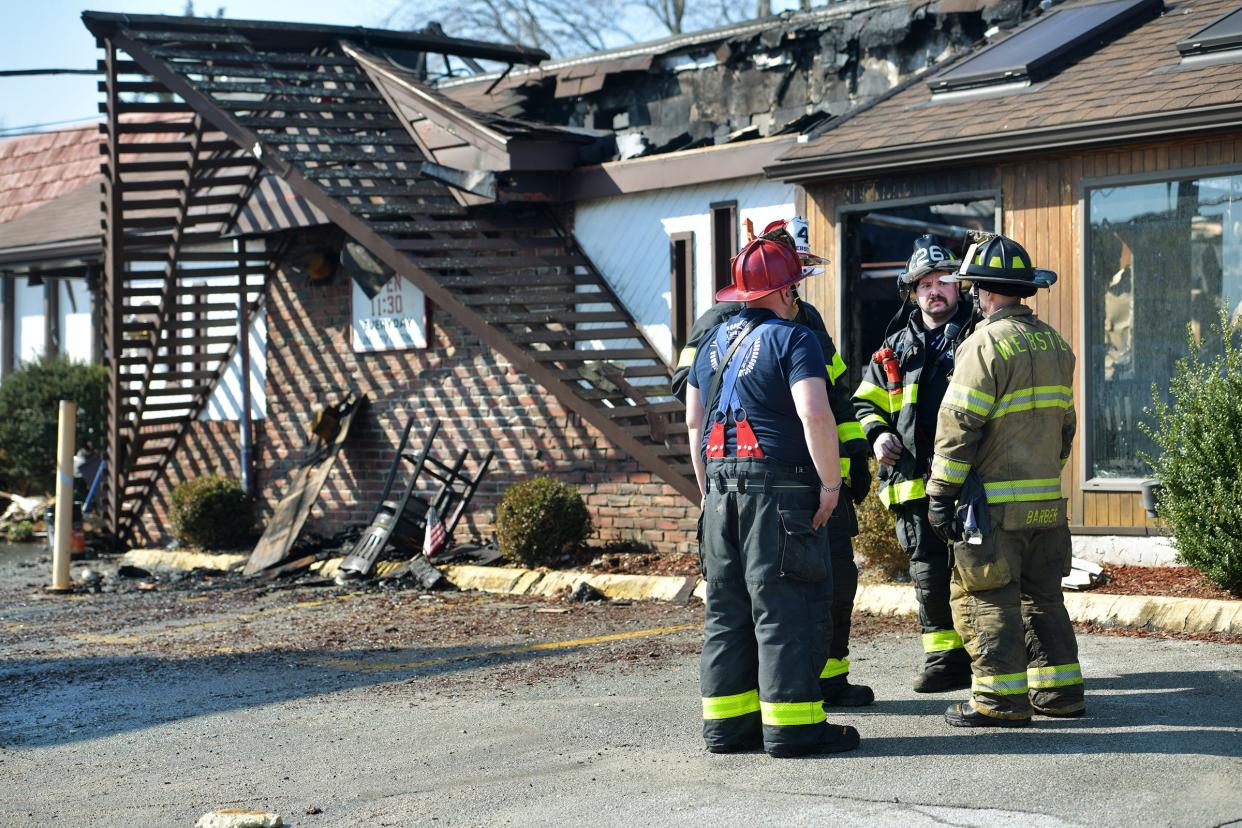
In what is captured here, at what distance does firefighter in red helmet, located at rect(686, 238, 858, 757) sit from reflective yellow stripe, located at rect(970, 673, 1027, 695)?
58 centimetres

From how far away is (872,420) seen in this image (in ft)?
22.1

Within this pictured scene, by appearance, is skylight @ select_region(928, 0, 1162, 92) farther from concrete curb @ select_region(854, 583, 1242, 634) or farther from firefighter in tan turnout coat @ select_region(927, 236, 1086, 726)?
firefighter in tan turnout coat @ select_region(927, 236, 1086, 726)

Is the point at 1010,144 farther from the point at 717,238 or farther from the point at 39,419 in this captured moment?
the point at 39,419

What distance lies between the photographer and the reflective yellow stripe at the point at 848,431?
6.32m

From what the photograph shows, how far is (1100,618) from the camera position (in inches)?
336

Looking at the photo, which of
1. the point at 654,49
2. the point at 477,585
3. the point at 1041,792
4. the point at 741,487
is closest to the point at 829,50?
the point at 654,49

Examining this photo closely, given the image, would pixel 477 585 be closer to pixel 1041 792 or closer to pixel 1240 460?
pixel 1240 460

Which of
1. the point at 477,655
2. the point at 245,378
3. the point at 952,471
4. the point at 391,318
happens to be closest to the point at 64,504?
the point at 391,318

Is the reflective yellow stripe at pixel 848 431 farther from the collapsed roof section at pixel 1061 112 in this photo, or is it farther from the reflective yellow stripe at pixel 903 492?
the collapsed roof section at pixel 1061 112

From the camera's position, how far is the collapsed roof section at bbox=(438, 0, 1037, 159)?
1227cm

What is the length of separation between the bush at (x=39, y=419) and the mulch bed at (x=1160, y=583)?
13.3 metres

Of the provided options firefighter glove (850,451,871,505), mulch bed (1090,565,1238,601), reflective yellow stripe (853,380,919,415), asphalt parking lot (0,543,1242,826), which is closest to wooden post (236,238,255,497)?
asphalt parking lot (0,543,1242,826)

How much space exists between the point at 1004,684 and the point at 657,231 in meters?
7.59

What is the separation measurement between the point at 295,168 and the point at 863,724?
328 inches
